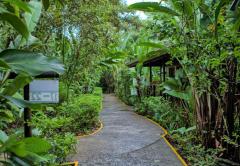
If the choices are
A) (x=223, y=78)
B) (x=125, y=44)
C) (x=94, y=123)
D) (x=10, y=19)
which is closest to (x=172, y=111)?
(x=94, y=123)

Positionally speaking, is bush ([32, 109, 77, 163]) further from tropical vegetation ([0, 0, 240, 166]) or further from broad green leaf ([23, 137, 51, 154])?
broad green leaf ([23, 137, 51, 154])

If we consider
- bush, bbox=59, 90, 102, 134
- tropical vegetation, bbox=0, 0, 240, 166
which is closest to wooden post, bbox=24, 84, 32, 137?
tropical vegetation, bbox=0, 0, 240, 166

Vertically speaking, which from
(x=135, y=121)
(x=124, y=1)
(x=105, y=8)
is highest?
(x=124, y=1)

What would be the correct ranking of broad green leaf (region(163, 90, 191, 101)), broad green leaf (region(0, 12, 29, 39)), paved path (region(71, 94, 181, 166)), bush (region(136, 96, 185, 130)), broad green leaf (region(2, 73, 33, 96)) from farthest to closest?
bush (region(136, 96, 185, 130)), broad green leaf (region(163, 90, 191, 101)), paved path (region(71, 94, 181, 166)), broad green leaf (region(2, 73, 33, 96)), broad green leaf (region(0, 12, 29, 39))

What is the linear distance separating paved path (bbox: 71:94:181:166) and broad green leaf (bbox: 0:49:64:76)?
4433 mm

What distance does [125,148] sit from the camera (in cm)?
718

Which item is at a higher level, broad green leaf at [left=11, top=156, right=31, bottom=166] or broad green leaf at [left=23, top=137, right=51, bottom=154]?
broad green leaf at [left=23, top=137, right=51, bottom=154]

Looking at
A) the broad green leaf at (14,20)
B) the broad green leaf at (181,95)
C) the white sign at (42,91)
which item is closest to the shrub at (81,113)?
the broad green leaf at (181,95)

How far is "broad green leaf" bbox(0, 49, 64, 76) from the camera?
1606mm

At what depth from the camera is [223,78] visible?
16.5ft

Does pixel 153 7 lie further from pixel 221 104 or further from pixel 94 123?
pixel 94 123

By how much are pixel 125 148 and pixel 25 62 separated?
5.77 m

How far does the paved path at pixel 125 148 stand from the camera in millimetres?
6047

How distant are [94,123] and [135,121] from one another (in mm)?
2057
